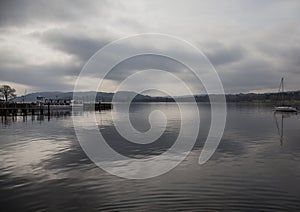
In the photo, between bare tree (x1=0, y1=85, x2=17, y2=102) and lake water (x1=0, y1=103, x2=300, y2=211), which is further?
bare tree (x1=0, y1=85, x2=17, y2=102)

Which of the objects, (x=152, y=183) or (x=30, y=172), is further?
(x=30, y=172)

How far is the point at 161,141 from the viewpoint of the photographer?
3309cm

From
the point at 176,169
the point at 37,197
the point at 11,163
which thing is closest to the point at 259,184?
the point at 176,169

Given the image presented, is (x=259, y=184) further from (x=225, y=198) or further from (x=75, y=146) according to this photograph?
(x=75, y=146)

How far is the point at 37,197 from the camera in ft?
43.1

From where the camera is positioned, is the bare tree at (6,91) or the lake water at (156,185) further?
the bare tree at (6,91)

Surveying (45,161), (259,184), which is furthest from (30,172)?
(259,184)

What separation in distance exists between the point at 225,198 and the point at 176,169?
617 centimetres

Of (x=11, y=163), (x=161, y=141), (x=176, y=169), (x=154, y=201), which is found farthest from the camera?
(x=161, y=141)

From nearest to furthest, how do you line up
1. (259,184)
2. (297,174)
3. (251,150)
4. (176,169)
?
(259,184) → (297,174) → (176,169) → (251,150)

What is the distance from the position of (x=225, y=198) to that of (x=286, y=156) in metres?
13.5

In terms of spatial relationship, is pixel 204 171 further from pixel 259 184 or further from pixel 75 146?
pixel 75 146

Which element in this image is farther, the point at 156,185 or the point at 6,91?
the point at 6,91

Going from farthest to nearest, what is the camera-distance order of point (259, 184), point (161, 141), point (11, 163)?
point (161, 141) → point (11, 163) → point (259, 184)
